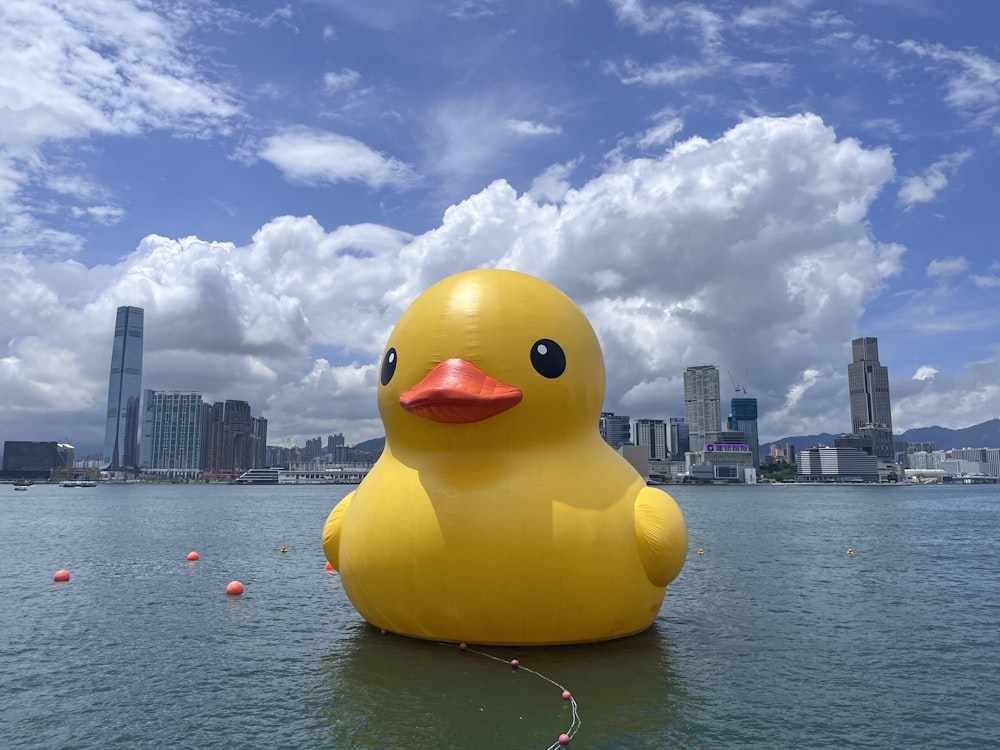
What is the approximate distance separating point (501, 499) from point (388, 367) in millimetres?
3163

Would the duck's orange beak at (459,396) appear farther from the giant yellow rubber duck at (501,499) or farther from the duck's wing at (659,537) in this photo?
the duck's wing at (659,537)

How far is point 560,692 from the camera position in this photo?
32.9 ft

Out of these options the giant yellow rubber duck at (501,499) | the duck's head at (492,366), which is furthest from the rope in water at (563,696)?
the duck's head at (492,366)

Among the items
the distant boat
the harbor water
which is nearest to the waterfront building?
the distant boat

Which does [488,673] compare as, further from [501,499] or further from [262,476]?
[262,476]

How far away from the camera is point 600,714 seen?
9.38 m

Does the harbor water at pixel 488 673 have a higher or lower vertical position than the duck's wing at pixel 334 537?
lower

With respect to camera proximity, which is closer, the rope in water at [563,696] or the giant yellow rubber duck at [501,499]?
the rope in water at [563,696]

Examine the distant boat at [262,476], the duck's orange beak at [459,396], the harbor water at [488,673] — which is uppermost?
the duck's orange beak at [459,396]

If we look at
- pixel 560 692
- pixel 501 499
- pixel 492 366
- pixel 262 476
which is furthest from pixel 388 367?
pixel 262 476

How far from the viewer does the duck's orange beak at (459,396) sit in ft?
34.1

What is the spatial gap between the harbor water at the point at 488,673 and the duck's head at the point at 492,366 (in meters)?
3.51

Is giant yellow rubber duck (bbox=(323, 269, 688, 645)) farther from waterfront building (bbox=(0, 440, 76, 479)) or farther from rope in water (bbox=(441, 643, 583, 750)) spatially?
waterfront building (bbox=(0, 440, 76, 479))

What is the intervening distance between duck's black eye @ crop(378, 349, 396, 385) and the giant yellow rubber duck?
88 mm
